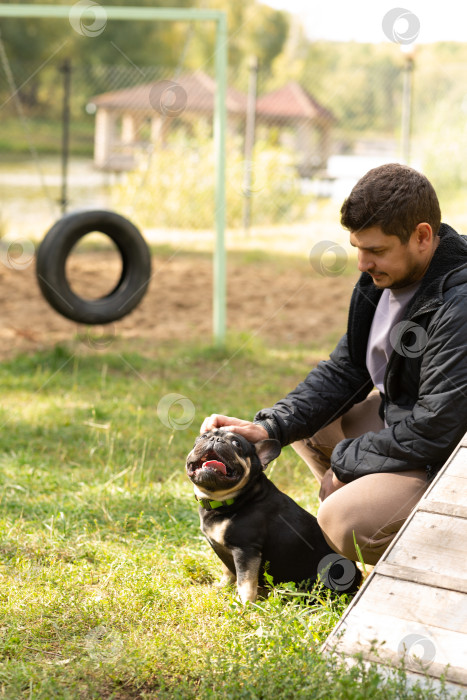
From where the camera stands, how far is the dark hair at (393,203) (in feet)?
10.6

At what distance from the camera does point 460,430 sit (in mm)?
3268

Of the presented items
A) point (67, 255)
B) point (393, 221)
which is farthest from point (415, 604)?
point (67, 255)

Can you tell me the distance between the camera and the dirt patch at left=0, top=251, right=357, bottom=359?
8.88m

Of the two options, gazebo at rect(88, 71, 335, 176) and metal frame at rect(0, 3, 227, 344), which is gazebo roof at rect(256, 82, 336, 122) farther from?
metal frame at rect(0, 3, 227, 344)

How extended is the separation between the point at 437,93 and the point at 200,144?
5.65 metres

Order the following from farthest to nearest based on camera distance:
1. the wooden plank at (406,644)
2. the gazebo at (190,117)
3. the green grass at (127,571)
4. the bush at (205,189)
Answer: the gazebo at (190,117)
the bush at (205,189)
the green grass at (127,571)
the wooden plank at (406,644)

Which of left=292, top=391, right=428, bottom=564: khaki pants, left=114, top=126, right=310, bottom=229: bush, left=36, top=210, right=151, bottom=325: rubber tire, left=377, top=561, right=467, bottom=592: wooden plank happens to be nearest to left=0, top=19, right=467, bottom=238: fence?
left=114, top=126, right=310, bottom=229: bush

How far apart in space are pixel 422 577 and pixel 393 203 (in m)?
1.37

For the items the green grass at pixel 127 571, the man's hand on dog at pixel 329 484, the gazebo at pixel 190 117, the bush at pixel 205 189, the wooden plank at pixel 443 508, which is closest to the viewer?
the green grass at pixel 127 571

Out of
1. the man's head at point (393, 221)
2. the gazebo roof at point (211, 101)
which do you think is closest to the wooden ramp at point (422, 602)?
the man's head at point (393, 221)

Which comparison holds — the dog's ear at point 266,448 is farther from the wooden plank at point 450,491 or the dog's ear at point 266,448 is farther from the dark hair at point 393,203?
the dark hair at point 393,203

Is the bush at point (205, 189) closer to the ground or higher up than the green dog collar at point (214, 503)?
higher up

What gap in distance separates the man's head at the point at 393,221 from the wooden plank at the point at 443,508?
0.90 meters

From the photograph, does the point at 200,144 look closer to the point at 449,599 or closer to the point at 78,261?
the point at 78,261
